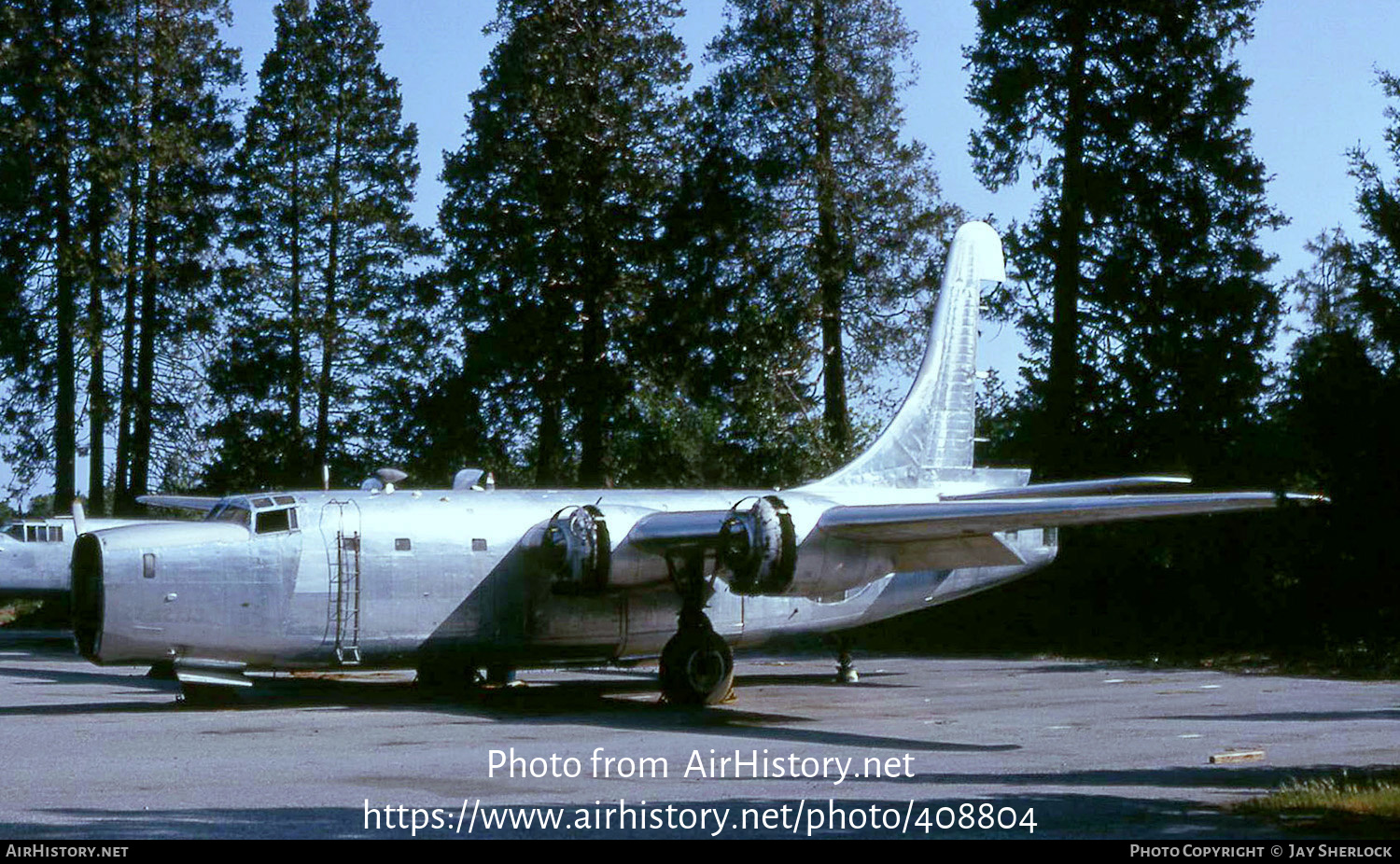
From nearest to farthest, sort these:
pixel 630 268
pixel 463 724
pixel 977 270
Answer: pixel 463 724
pixel 977 270
pixel 630 268

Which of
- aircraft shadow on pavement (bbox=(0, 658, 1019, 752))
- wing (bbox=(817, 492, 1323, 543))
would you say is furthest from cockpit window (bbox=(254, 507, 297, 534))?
wing (bbox=(817, 492, 1323, 543))

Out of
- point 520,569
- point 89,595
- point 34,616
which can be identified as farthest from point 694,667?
point 34,616

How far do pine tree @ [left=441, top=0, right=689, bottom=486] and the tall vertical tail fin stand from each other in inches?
583

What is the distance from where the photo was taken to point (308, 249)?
4341cm

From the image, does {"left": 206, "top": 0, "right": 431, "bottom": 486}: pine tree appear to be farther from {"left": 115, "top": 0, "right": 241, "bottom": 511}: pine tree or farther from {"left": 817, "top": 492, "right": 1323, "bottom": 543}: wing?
{"left": 817, "top": 492, "right": 1323, "bottom": 543}: wing

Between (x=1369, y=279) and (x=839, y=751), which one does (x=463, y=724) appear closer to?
(x=839, y=751)

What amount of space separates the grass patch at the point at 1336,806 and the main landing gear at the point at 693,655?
9.22 meters

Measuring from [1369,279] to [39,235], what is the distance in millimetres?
36365

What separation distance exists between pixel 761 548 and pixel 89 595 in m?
7.67

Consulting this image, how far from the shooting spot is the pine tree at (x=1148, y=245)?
104 feet

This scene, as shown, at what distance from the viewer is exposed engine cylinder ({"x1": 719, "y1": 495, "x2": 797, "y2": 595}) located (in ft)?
58.5

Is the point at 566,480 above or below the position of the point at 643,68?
below

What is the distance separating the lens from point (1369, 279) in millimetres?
11188

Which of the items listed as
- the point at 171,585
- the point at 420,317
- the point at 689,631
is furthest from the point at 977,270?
the point at 420,317
